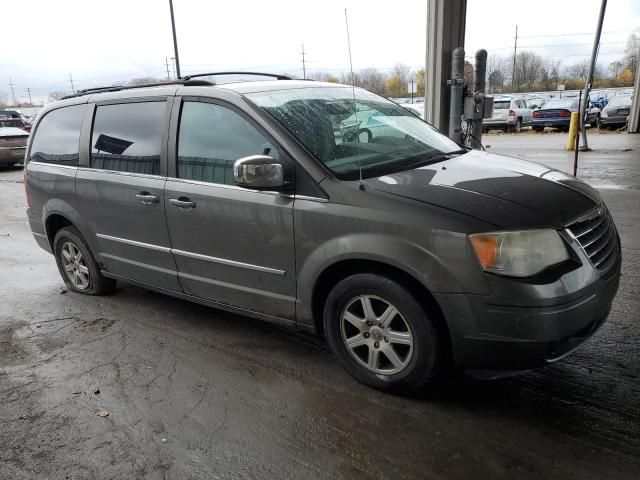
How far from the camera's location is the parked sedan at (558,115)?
70.9 feet

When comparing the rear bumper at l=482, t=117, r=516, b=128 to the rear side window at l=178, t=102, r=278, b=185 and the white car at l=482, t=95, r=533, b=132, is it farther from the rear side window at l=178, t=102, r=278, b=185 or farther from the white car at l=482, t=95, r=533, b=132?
the rear side window at l=178, t=102, r=278, b=185

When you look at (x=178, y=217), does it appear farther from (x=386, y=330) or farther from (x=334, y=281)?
(x=386, y=330)

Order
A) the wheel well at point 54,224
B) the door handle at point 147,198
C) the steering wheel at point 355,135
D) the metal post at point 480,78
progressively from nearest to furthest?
the steering wheel at point 355,135, the door handle at point 147,198, the wheel well at point 54,224, the metal post at point 480,78

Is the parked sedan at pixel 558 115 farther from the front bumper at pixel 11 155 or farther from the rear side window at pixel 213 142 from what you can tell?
the rear side window at pixel 213 142

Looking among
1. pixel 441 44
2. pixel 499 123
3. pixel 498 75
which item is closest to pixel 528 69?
pixel 498 75

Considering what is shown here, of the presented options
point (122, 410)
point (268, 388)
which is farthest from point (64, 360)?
point (268, 388)

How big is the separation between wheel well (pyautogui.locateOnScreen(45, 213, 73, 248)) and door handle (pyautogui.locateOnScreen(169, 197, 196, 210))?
1726mm

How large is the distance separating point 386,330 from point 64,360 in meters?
2.37

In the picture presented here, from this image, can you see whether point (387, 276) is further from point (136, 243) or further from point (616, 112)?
point (616, 112)

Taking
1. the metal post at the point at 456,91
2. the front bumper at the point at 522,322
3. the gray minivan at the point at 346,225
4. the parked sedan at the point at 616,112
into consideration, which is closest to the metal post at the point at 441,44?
the metal post at the point at 456,91

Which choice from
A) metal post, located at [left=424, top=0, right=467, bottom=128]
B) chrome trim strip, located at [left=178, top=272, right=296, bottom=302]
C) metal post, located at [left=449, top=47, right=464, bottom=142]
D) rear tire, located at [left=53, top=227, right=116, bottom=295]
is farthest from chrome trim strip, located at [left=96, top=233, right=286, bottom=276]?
metal post, located at [left=424, top=0, right=467, bottom=128]

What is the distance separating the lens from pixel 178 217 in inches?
144

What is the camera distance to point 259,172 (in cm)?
299

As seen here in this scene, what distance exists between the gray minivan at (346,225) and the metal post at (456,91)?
5653mm
